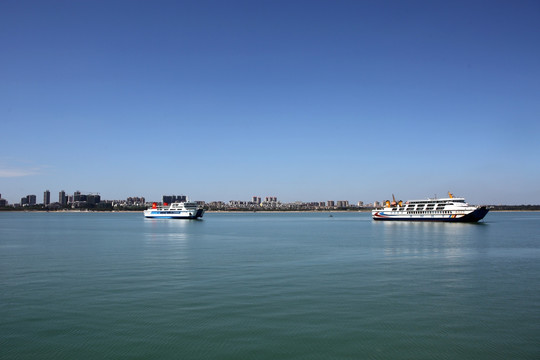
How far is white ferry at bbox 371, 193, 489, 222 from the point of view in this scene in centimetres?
10419

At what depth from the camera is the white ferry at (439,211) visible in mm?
104188

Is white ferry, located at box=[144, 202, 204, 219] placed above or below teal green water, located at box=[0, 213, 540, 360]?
above

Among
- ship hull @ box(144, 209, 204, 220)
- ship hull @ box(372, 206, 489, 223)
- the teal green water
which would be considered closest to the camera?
the teal green water

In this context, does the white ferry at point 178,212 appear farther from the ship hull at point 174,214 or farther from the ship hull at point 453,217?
the ship hull at point 453,217

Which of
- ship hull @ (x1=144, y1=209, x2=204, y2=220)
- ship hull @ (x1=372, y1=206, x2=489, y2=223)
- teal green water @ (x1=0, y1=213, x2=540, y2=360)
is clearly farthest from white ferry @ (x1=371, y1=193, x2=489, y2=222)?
teal green water @ (x1=0, y1=213, x2=540, y2=360)

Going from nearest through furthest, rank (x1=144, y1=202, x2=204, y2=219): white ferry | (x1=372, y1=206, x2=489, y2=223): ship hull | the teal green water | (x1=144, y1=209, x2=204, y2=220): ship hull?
the teal green water
(x1=372, y1=206, x2=489, y2=223): ship hull
(x1=144, y1=209, x2=204, y2=220): ship hull
(x1=144, y1=202, x2=204, y2=219): white ferry

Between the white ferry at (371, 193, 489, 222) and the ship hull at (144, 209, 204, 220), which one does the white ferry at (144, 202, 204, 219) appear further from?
the white ferry at (371, 193, 489, 222)

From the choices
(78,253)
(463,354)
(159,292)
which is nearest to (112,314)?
(159,292)

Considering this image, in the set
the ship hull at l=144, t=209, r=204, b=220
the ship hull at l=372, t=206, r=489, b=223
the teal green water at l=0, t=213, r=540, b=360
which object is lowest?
the teal green water at l=0, t=213, r=540, b=360

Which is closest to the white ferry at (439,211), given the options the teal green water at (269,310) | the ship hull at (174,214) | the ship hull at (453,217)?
the ship hull at (453,217)

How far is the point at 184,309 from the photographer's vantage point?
62.3 ft

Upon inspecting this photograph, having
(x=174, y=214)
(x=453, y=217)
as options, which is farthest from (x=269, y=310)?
(x=174, y=214)

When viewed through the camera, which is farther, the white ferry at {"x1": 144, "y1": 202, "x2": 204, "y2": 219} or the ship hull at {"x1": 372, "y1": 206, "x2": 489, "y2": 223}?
the white ferry at {"x1": 144, "y1": 202, "x2": 204, "y2": 219}

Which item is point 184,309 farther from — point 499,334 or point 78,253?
point 78,253
